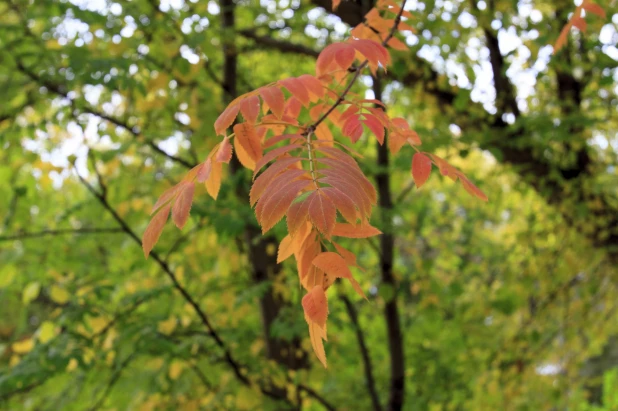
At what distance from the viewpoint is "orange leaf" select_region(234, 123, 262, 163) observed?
3.32 ft

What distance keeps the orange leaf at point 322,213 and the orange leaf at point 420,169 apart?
28 centimetres

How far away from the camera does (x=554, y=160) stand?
356 cm

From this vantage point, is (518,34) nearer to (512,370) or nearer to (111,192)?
(512,370)

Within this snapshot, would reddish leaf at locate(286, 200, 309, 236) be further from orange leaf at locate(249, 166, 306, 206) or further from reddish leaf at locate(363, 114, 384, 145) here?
reddish leaf at locate(363, 114, 384, 145)

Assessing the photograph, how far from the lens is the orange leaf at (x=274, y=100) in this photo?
3.19ft

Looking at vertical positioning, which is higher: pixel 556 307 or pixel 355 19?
pixel 355 19

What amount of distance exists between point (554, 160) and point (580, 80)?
63 cm

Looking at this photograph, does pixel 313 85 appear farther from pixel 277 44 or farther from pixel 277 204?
pixel 277 44

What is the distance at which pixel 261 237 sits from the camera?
286 cm

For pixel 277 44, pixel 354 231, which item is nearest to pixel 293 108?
pixel 354 231

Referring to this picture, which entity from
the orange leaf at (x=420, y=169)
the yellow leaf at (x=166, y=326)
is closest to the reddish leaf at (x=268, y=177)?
the orange leaf at (x=420, y=169)

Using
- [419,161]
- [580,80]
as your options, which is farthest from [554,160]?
[419,161]

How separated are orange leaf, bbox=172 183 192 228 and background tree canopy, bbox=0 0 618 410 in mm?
1281

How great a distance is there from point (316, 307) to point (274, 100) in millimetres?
355
